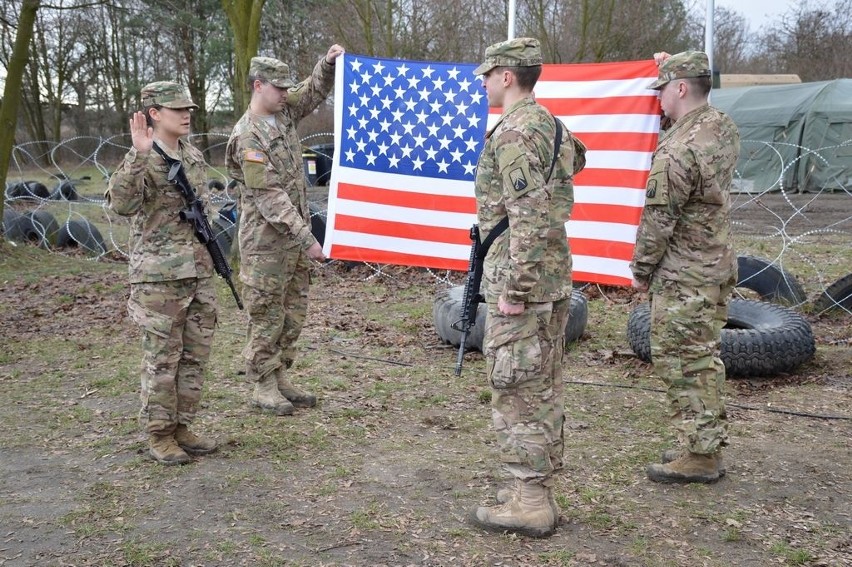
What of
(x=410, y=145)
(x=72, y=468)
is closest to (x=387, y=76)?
(x=410, y=145)

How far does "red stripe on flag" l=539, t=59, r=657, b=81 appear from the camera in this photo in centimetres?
720

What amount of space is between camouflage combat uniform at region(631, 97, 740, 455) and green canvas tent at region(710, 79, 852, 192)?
51.2 ft

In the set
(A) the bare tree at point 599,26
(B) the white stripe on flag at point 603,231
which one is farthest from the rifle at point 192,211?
(A) the bare tree at point 599,26

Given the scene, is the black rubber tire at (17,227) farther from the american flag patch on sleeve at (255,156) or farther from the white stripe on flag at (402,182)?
the american flag patch on sleeve at (255,156)

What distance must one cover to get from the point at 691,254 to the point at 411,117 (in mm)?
4248

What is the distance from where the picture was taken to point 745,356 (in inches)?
237

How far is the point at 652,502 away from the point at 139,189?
9.91 ft

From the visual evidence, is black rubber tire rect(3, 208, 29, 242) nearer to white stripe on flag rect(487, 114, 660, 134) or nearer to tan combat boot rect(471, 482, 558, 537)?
white stripe on flag rect(487, 114, 660, 134)

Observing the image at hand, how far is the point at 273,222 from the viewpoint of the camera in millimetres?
5043

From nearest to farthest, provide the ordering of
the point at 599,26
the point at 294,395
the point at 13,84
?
the point at 294,395 < the point at 13,84 < the point at 599,26

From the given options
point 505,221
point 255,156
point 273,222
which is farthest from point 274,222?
point 505,221

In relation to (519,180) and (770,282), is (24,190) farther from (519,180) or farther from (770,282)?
(519,180)

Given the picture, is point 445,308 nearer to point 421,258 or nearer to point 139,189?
point 421,258

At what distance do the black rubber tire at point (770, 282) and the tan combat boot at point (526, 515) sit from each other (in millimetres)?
→ 4965
